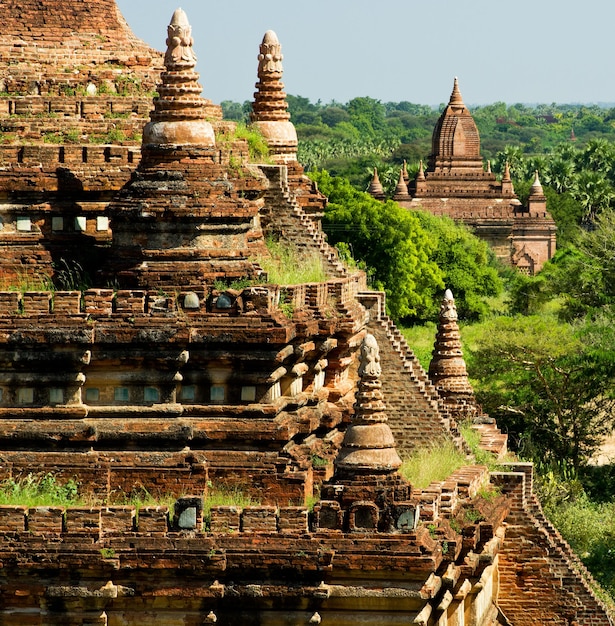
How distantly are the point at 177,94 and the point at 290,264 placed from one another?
3.82m

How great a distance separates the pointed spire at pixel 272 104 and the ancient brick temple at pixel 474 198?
2578 inches

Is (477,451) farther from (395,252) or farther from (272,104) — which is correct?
(395,252)

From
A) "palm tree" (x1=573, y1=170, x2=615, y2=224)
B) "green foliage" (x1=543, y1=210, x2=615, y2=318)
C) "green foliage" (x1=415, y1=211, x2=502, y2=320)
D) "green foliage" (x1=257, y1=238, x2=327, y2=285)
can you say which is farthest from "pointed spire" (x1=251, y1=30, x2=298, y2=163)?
"palm tree" (x1=573, y1=170, x2=615, y2=224)

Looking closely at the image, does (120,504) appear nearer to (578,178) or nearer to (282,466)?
(282,466)

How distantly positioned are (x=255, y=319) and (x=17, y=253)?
3959 mm

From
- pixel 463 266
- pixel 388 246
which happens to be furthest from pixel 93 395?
pixel 463 266

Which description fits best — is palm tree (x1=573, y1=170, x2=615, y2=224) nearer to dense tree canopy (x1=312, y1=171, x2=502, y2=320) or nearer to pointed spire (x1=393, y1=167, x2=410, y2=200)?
pointed spire (x1=393, y1=167, x2=410, y2=200)

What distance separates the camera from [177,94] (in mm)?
30375

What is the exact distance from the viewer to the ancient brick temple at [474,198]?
103250 mm

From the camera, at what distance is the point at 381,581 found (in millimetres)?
27359

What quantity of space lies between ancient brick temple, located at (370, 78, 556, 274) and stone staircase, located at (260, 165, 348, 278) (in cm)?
6721

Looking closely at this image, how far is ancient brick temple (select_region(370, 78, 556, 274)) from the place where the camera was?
4065 inches

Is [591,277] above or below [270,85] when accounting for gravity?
below

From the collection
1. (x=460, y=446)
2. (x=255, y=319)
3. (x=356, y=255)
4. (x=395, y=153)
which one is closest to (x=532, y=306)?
(x=356, y=255)
